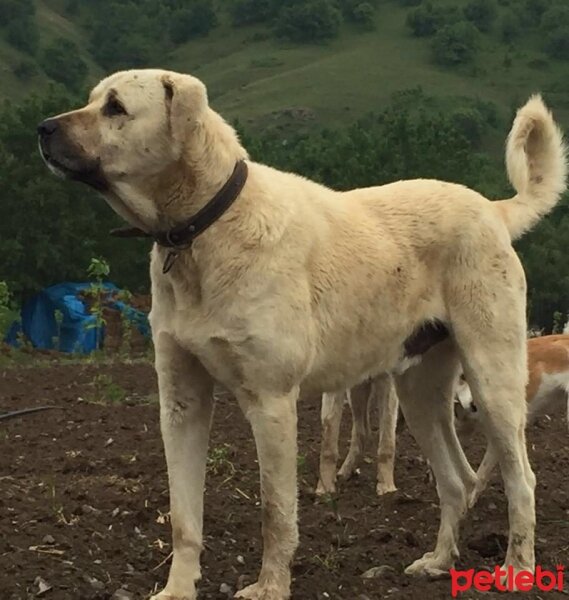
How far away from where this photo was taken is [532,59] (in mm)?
89375

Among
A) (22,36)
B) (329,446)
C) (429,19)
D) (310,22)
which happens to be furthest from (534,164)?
(310,22)

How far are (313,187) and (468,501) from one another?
71.5 inches

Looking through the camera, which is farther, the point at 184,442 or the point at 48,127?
the point at 184,442

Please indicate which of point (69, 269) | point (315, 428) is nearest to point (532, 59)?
point (69, 269)

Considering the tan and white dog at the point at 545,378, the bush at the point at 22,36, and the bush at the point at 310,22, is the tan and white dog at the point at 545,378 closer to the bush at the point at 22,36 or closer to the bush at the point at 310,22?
the bush at the point at 22,36

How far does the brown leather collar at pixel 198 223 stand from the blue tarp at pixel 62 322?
15590 mm

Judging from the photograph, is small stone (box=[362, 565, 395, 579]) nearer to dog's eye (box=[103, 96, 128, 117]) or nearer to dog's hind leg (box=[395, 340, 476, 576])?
dog's hind leg (box=[395, 340, 476, 576])

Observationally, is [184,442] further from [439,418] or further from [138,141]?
[439,418]

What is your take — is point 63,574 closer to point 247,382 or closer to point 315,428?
point 247,382

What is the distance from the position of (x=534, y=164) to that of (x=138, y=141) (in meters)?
2.28

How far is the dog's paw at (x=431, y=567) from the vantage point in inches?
205

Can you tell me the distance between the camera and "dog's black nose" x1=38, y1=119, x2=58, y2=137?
14.1 feet

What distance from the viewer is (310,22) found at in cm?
9581

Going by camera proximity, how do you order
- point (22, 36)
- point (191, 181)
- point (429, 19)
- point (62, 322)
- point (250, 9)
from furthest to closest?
point (250, 9), point (429, 19), point (22, 36), point (62, 322), point (191, 181)
